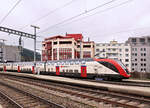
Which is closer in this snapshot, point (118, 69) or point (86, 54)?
point (118, 69)

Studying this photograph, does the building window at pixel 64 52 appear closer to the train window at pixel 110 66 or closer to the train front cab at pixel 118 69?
the train window at pixel 110 66

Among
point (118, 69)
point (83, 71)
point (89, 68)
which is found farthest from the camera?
point (83, 71)

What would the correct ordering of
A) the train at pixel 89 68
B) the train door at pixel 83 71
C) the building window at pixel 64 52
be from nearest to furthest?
the train at pixel 89 68, the train door at pixel 83 71, the building window at pixel 64 52

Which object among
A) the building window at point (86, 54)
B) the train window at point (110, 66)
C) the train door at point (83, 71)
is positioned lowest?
the train door at point (83, 71)

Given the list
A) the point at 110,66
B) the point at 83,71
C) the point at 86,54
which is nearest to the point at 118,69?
the point at 110,66

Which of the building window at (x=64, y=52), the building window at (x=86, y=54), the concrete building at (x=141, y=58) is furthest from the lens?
the concrete building at (x=141, y=58)

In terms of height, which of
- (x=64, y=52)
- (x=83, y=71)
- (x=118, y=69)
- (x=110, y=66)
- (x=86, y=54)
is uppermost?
(x=64, y=52)

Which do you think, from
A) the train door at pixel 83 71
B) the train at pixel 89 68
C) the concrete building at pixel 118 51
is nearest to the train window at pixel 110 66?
the train at pixel 89 68

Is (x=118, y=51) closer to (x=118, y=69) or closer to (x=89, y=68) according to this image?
(x=89, y=68)

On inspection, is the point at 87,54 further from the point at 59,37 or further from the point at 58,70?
the point at 58,70

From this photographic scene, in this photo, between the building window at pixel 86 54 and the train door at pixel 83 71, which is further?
the building window at pixel 86 54

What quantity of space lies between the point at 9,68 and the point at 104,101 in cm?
4608

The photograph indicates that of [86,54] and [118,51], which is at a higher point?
[118,51]

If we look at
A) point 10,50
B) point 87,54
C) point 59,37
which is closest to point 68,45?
point 59,37
